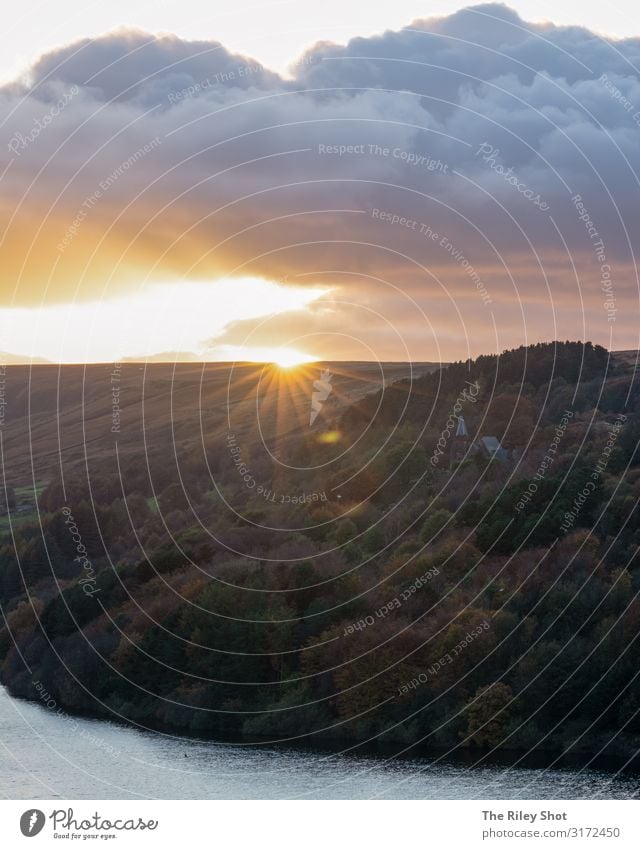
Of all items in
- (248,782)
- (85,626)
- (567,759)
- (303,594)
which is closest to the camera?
(248,782)

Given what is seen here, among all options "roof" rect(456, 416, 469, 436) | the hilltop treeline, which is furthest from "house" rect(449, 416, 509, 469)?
the hilltop treeline

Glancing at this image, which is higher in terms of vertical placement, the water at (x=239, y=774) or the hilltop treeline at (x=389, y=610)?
the hilltop treeline at (x=389, y=610)

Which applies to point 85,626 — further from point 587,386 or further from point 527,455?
point 587,386

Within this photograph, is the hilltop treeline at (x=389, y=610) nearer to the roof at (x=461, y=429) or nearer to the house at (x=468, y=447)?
the house at (x=468, y=447)

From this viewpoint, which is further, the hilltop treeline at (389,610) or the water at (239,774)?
the hilltop treeline at (389,610)

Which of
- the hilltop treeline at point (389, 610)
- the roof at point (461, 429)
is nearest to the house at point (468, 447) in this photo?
the roof at point (461, 429)

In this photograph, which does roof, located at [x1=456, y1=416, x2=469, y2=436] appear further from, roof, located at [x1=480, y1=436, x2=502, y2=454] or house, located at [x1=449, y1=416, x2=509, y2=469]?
roof, located at [x1=480, y1=436, x2=502, y2=454]

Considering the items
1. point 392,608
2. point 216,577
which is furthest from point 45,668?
point 392,608
